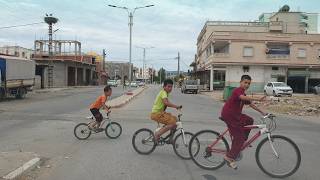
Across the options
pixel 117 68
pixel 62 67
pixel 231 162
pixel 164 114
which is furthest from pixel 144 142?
pixel 117 68

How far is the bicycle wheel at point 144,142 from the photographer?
10.9 metres

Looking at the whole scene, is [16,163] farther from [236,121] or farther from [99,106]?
[99,106]

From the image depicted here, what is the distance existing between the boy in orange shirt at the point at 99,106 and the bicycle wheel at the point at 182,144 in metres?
3.62

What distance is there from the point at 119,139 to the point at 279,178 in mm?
5978

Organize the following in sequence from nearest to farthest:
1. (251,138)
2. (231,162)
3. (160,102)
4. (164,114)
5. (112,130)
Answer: (231,162) < (251,138) < (164,114) < (160,102) < (112,130)

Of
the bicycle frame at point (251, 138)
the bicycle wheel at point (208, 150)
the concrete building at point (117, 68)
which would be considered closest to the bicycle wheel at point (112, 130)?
the bicycle wheel at point (208, 150)

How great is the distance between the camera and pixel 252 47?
68.7 m

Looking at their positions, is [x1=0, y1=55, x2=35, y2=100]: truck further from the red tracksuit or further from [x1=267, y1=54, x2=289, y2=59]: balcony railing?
[x1=267, y1=54, x2=289, y2=59]: balcony railing

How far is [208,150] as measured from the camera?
9.28 metres

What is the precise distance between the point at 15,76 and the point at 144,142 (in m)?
29.1

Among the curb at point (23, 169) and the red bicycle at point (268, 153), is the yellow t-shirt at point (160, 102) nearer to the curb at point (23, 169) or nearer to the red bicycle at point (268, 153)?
the red bicycle at point (268, 153)

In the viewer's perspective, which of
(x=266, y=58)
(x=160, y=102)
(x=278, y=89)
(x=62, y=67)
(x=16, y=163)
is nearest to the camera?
(x=16, y=163)

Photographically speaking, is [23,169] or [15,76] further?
[15,76]

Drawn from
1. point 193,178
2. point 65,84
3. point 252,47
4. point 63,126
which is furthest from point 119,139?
point 65,84
